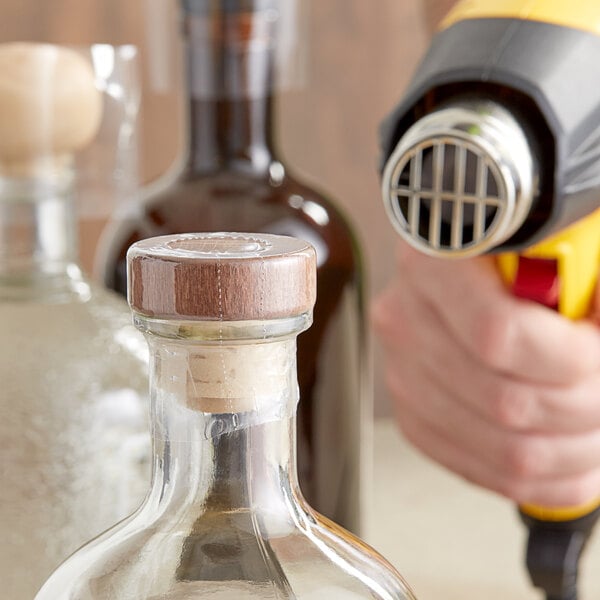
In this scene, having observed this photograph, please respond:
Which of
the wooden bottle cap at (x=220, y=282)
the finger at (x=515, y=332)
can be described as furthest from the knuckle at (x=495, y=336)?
the wooden bottle cap at (x=220, y=282)

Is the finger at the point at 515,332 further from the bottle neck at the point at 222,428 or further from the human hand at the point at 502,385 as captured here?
the bottle neck at the point at 222,428

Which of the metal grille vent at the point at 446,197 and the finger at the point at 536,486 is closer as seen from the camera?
the metal grille vent at the point at 446,197

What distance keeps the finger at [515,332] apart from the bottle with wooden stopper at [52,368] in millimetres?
146

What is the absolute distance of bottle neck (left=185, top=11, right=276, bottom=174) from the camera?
1.22 ft

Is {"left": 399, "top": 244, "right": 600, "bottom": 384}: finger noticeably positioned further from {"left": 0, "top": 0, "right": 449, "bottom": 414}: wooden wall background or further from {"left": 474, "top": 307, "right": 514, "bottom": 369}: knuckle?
{"left": 0, "top": 0, "right": 449, "bottom": 414}: wooden wall background

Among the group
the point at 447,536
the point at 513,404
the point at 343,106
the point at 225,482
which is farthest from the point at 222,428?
the point at 343,106

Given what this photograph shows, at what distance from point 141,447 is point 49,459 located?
24mm

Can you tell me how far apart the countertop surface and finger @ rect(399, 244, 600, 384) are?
8cm

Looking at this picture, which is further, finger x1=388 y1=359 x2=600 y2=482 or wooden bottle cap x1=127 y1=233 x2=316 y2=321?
finger x1=388 y1=359 x2=600 y2=482

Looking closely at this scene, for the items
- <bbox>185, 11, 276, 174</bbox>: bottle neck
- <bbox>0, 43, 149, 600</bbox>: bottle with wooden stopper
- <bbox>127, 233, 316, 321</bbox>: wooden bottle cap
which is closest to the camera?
<bbox>127, 233, 316, 321</bbox>: wooden bottle cap

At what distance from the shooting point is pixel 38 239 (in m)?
0.30

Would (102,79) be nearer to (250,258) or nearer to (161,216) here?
(161,216)

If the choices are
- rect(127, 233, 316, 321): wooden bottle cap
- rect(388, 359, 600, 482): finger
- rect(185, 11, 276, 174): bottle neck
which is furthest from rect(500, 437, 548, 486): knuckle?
rect(127, 233, 316, 321): wooden bottle cap

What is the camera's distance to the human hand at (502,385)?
15.1 inches
